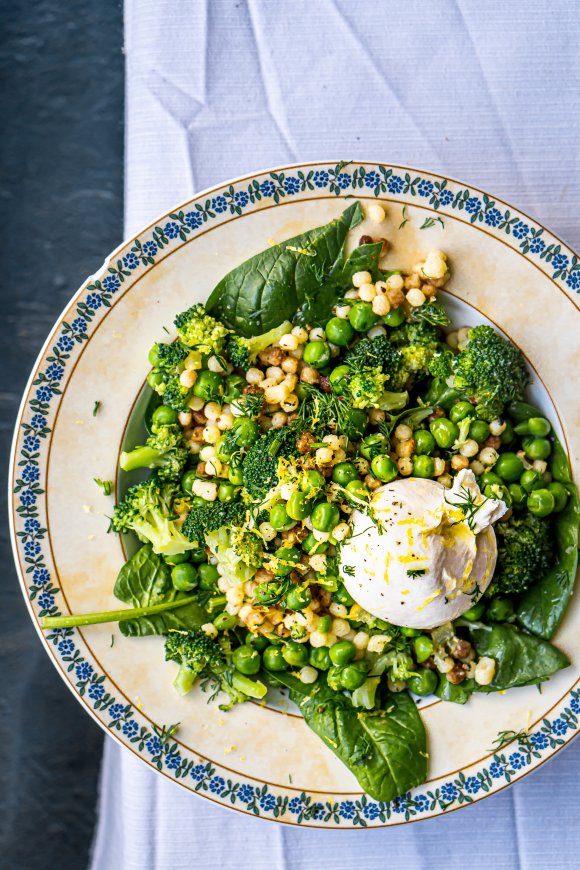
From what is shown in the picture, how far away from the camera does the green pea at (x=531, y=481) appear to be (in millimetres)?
3336

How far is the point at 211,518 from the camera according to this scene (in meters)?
3.31

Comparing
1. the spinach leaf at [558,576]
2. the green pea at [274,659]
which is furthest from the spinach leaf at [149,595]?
the spinach leaf at [558,576]

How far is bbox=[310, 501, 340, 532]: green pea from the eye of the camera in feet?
10.5

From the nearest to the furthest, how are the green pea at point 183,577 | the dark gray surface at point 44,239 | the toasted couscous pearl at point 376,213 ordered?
the toasted couscous pearl at point 376,213 → the green pea at point 183,577 → the dark gray surface at point 44,239

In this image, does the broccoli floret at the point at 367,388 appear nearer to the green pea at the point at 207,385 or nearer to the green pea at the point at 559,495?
the green pea at the point at 207,385

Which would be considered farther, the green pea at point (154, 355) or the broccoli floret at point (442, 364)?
the broccoli floret at point (442, 364)

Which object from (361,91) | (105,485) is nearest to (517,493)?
(105,485)

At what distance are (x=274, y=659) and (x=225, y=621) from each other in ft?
0.90

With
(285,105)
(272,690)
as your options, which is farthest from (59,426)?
(285,105)

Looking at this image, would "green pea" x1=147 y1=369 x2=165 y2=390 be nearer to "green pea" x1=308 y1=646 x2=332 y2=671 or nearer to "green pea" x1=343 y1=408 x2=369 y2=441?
"green pea" x1=343 y1=408 x2=369 y2=441

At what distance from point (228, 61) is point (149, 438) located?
72.9 inches

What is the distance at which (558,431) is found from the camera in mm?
3309

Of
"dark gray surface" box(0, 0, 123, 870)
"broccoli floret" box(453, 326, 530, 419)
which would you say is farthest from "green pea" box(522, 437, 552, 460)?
"dark gray surface" box(0, 0, 123, 870)

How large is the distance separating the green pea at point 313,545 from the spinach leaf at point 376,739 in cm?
65
